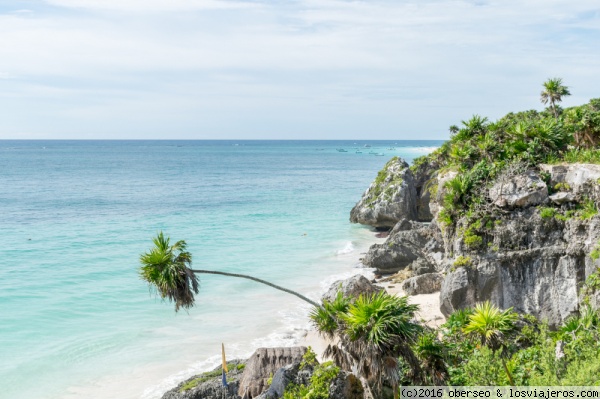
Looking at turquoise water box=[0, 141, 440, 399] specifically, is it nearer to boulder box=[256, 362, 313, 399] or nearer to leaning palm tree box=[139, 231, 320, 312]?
boulder box=[256, 362, 313, 399]

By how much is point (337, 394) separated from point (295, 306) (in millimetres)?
16540

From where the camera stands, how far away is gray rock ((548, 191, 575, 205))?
794 inches

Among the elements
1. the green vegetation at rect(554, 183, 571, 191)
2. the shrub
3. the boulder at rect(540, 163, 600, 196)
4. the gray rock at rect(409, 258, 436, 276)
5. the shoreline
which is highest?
the boulder at rect(540, 163, 600, 196)

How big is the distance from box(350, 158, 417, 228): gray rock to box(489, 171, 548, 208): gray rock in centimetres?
2635

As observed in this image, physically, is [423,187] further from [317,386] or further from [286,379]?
[317,386]

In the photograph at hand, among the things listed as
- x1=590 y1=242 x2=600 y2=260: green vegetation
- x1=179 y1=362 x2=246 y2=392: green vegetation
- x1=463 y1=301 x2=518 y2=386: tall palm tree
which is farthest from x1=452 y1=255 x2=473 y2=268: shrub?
x1=179 y1=362 x2=246 y2=392: green vegetation

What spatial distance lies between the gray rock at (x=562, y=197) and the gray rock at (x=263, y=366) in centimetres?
1079

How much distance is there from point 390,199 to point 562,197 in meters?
27.6

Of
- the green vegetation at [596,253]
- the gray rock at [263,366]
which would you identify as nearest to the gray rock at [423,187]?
the green vegetation at [596,253]

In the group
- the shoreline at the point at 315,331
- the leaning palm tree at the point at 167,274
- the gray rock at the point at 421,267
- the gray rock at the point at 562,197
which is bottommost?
the shoreline at the point at 315,331

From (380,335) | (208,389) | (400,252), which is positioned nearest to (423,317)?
(400,252)

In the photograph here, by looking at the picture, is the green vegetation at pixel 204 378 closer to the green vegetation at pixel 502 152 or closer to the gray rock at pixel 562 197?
the green vegetation at pixel 502 152

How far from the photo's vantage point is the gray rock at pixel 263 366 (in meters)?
16.2

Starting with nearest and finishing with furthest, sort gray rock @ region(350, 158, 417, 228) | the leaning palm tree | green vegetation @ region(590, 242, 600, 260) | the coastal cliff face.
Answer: the leaning palm tree, green vegetation @ region(590, 242, 600, 260), the coastal cliff face, gray rock @ region(350, 158, 417, 228)
